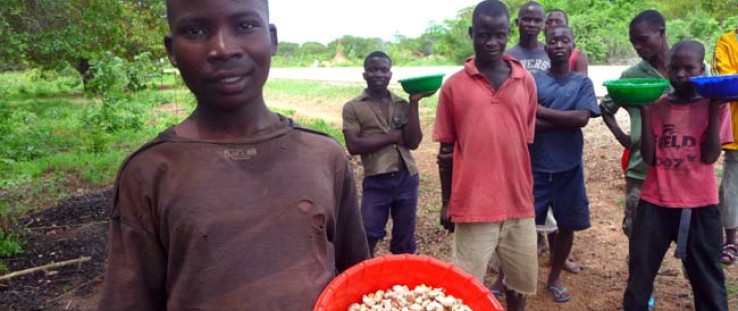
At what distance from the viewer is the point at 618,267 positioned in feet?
12.6

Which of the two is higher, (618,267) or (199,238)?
(199,238)

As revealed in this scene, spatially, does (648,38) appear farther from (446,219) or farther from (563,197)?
(446,219)

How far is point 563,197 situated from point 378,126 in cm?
111

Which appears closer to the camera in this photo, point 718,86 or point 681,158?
point 718,86

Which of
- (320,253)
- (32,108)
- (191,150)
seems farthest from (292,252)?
(32,108)

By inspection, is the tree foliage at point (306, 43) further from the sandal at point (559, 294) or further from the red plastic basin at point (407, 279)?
the red plastic basin at point (407, 279)

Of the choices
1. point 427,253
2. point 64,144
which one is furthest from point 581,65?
point 64,144

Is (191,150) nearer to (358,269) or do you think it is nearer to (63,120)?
(358,269)

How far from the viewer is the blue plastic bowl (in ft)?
7.46

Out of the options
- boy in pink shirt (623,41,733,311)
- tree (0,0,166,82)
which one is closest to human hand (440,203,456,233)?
boy in pink shirt (623,41,733,311)

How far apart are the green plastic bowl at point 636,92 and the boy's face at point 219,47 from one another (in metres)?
1.79

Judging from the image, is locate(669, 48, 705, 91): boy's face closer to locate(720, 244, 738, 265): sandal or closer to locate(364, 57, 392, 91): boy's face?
locate(364, 57, 392, 91): boy's face

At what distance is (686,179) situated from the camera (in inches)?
103

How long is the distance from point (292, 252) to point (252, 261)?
0.08m
